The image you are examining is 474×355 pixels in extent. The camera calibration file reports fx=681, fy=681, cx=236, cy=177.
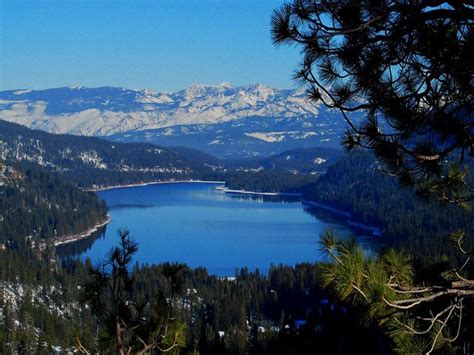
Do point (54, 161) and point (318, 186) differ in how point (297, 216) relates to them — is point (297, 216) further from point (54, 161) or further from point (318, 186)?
point (54, 161)

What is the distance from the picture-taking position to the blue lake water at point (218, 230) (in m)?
57.8

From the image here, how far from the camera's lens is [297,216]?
91938 mm

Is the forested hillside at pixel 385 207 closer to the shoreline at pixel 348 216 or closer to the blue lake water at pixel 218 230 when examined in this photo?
the shoreline at pixel 348 216

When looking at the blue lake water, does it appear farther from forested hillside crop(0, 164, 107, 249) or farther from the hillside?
the hillside

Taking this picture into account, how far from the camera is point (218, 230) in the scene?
7506 centimetres

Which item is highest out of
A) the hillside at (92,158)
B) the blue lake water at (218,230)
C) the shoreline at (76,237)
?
the hillside at (92,158)

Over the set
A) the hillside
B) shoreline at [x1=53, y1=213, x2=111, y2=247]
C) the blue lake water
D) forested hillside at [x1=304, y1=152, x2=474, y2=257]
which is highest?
the hillside

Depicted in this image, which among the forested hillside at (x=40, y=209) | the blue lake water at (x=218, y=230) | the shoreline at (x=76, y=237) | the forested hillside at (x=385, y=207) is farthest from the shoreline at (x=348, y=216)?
the forested hillside at (x=40, y=209)

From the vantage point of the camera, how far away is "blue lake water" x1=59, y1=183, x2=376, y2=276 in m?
57.8

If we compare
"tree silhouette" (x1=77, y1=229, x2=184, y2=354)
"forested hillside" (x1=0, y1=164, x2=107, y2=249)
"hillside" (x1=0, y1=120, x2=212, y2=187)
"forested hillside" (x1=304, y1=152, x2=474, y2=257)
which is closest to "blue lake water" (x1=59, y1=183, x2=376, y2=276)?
"forested hillside" (x1=0, y1=164, x2=107, y2=249)

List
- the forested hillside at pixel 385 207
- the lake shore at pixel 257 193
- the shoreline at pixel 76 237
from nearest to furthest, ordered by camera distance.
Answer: the forested hillside at pixel 385 207, the shoreline at pixel 76 237, the lake shore at pixel 257 193

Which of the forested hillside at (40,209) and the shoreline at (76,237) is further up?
the forested hillside at (40,209)

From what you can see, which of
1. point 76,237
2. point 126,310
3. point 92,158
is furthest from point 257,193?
point 126,310

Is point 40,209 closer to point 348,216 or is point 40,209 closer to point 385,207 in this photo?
point 348,216
